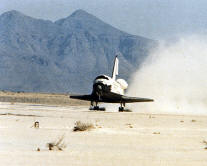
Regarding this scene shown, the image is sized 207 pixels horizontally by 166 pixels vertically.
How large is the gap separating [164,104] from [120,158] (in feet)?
233

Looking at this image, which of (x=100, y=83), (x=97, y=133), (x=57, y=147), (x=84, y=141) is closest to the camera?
(x=57, y=147)

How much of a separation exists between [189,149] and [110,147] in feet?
10.3

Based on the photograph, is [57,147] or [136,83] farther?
[136,83]

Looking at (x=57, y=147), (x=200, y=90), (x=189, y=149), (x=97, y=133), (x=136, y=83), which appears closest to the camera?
(x=57, y=147)

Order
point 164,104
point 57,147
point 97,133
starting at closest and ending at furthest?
point 57,147, point 97,133, point 164,104

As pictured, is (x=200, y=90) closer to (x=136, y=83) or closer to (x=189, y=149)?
(x=136, y=83)

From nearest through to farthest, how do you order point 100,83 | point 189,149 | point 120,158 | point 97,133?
1. point 120,158
2. point 189,149
3. point 97,133
4. point 100,83

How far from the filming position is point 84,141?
2259 centimetres

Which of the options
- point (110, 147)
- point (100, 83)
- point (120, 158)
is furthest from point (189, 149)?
point (100, 83)

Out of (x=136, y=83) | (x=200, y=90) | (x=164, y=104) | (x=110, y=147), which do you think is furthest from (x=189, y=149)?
(x=136, y=83)

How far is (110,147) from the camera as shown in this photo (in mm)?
20234

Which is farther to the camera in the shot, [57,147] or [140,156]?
[57,147]

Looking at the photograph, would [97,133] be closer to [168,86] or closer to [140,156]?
[140,156]

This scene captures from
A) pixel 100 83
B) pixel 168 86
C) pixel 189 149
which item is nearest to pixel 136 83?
pixel 168 86
